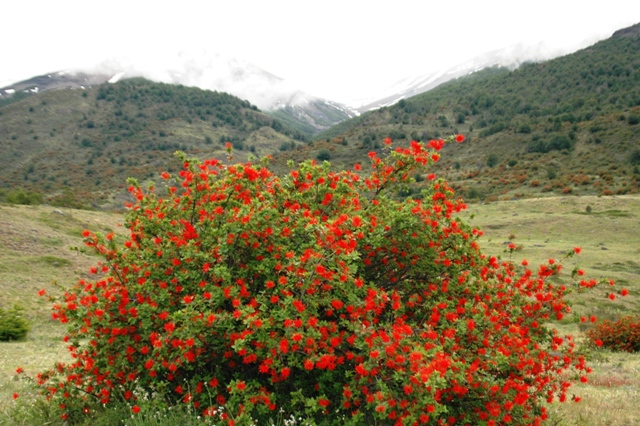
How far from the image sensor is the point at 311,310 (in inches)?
146

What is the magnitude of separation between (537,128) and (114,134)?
3973 inches

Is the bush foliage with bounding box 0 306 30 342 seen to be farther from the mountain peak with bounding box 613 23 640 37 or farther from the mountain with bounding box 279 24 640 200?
the mountain peak with bounding box 613 23 640 37

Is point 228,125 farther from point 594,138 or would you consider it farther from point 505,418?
point 505,418

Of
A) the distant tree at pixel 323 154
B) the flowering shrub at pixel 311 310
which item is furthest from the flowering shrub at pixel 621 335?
the distant tree at pixel 323 154

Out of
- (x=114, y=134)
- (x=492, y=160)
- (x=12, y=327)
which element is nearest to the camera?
(x=12, y=327)

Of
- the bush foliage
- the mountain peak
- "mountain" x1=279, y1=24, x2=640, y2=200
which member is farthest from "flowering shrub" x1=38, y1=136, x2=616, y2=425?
the mountain peak

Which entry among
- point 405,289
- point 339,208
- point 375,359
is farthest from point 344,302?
point 339,208

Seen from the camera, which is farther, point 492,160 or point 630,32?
point 630,32

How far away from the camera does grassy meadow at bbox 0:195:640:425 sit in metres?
6.03

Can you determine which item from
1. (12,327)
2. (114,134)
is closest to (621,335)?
(12,327)

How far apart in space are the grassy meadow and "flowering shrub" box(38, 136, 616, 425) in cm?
65

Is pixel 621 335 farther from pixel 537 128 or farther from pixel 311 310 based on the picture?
pixel 537 128

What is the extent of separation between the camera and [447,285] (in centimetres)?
444

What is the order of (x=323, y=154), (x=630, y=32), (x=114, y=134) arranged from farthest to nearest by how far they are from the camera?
(x=114, y=134), (x=630, y=32), (x=323, y=154)
